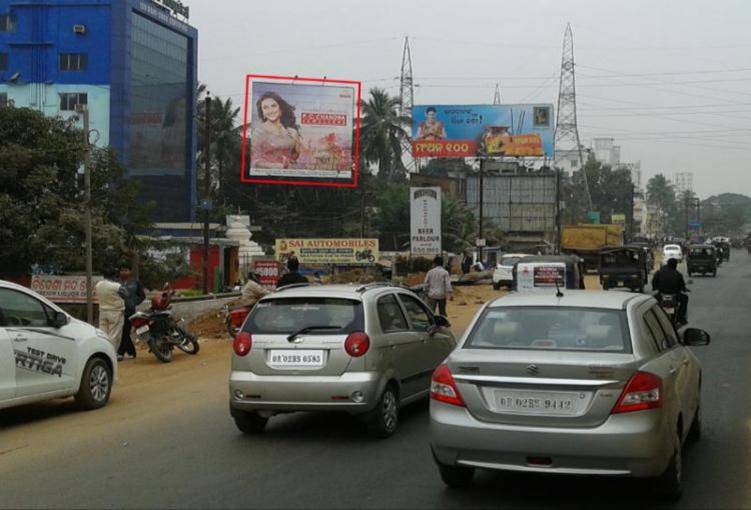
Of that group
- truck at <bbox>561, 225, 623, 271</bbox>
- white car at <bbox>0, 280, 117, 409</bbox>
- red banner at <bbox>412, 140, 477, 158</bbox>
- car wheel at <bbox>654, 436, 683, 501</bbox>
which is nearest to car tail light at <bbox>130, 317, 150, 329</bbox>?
white car at <bbox>0, 280, 117, 409</bbox>

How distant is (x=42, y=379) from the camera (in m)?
9.47

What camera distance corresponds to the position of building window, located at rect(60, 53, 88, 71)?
66312 millimetres

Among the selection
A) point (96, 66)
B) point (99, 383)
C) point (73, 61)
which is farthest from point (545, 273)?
point (73, 61)

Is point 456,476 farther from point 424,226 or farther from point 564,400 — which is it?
point 424,226

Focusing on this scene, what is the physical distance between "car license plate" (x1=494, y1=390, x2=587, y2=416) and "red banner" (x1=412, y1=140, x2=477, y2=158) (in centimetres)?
6371

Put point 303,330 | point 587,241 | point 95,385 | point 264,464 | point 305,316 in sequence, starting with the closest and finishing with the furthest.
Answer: point 264,464 → point 303,330 → point 305,316 → point 95,385 → point 587,241

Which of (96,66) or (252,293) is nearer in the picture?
(252,293)

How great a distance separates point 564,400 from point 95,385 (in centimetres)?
674

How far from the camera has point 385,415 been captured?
8.30m

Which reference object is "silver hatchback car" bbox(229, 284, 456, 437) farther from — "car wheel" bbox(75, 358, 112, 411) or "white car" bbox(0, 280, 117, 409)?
"car wheel" bbox(75, 358, 112, 411)

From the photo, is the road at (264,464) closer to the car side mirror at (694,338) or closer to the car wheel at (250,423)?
the car wheel at (250,423)

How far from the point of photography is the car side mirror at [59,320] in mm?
9789

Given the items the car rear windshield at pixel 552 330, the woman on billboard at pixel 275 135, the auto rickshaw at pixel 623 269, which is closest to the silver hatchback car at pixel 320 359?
the car rear windshield at pixel 552 330

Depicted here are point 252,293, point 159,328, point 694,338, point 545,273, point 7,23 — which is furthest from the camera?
point 7,23
